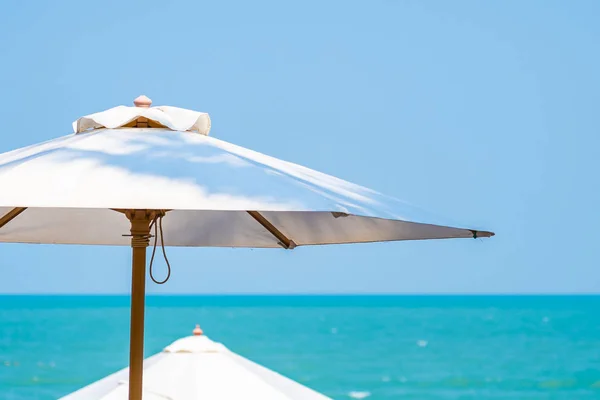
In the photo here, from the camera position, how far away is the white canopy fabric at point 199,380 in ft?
14.6

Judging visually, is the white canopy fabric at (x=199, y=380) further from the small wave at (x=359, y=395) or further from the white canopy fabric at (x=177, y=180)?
the small wave at (x=359, y=395)

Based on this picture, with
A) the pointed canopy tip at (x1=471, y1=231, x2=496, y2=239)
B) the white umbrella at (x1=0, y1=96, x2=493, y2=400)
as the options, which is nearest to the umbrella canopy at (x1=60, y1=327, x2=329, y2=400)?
the white umbrella at (x1=0, y1=96, x2=493, y2=400)

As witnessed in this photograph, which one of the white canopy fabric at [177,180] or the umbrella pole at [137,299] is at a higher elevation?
the white canopy fabric at [177,180]

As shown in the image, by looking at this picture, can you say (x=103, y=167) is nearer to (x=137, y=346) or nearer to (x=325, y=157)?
(x=137, y=346)

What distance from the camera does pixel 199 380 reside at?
451 cm

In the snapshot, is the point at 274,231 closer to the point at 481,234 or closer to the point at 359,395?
the point at 481,234

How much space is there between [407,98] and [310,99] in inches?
179

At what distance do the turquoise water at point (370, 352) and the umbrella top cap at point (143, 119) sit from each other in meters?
17.6

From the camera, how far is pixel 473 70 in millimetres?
48094

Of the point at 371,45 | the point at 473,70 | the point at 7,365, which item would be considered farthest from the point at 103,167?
the point at 473,70

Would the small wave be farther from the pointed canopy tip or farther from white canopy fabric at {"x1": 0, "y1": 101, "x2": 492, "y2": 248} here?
the pointed canopy tip

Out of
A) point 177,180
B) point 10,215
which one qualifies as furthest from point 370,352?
point 177,180

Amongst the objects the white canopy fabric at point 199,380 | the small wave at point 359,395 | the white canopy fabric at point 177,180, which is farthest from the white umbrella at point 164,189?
the small wave at point 359,395

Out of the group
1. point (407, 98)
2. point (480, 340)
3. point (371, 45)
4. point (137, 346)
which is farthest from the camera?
point (407, 98)
